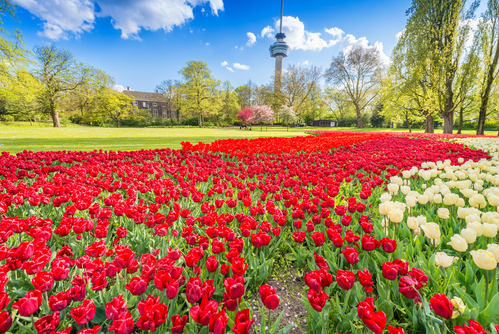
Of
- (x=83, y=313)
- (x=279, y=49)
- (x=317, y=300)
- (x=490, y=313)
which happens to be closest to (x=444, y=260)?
(x=490, y=313)

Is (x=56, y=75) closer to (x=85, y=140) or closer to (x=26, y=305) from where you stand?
(x=85, y=140)

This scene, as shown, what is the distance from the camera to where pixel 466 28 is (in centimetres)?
1958

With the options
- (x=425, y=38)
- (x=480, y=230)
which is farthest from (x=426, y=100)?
(x=480, y=230)

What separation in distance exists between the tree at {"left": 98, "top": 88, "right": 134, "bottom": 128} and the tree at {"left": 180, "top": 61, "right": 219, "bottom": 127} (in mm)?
12792

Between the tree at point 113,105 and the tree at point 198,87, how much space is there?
504 inches

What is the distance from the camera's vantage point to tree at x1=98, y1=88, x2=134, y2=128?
41.8 m

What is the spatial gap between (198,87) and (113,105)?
1632cm

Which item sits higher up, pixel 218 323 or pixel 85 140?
pixel 85 140

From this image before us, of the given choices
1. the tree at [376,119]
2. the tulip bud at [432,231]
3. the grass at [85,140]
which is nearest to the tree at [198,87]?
the grass at [85,140]

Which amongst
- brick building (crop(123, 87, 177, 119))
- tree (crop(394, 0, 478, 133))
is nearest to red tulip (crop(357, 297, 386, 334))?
tree (crop(394, 0, 478, 133))

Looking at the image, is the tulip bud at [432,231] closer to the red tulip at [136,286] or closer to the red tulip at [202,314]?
the red tulip at [202,314]

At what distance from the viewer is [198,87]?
1635 inches

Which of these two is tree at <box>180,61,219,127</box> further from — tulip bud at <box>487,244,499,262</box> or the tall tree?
tulip bud at <box>487,244,499,262</box>

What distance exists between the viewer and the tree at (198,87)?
4162 cm
